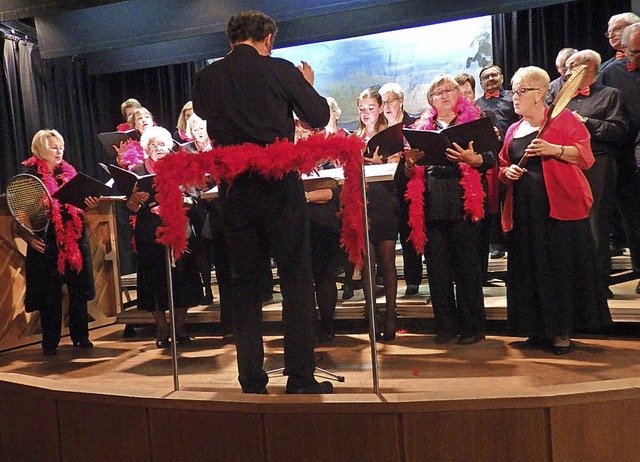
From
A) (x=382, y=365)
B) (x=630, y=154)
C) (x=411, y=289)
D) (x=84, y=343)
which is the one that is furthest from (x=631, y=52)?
(x=84, y=343)

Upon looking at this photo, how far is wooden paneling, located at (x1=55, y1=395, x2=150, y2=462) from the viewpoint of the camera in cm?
210

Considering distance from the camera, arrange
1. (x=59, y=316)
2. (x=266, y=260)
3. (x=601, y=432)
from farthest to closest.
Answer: (x=59, y=316) → (x=266, y=260) → (x=601, y=432)

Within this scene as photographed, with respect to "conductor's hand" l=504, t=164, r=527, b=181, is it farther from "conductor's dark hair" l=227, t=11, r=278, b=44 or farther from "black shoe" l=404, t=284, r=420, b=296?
"conductor's dark hair" l=227, t=11, r=278, b=44

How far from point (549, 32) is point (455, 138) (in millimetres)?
2902

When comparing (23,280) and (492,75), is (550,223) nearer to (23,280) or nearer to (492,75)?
(492,75)

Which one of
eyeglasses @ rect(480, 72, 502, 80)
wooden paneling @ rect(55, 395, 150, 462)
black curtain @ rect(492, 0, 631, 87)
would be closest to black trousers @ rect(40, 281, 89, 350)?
wooden paneling @ rect(55, 395, 150, 462)

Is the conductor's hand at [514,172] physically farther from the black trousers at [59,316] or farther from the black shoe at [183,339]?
the black trousers at [59,316]

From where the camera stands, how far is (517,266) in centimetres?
288

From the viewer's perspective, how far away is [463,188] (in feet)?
9.86

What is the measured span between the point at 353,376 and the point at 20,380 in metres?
1.33

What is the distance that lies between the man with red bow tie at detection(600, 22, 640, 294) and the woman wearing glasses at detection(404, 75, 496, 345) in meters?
0.94

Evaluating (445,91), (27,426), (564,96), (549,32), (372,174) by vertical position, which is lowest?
(27,426)

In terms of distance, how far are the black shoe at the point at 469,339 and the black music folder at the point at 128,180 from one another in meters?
1.72

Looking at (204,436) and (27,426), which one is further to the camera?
(27,426)
